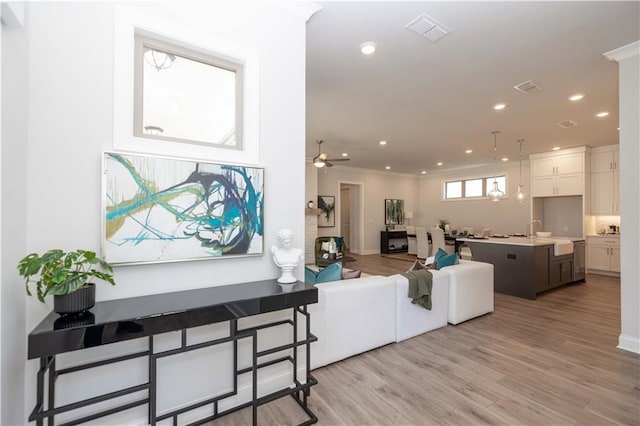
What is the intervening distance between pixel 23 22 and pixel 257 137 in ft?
3.84

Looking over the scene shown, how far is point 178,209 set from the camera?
1683 millimetres

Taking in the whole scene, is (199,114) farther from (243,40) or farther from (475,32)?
(475,32)

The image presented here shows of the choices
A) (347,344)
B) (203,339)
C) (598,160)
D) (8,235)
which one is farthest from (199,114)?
(598,160)

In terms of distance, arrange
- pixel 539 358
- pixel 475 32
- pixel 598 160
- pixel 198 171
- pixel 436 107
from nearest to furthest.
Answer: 1. pixel 198 171
2. pixel 475 32
3. pixel 539 358
4. pixel 436 107
5. pixel 598 160

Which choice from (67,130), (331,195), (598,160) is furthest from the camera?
(331,195)

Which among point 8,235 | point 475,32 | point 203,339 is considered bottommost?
point 203,339

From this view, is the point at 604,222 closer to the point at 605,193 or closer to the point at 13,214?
the point at 605,193

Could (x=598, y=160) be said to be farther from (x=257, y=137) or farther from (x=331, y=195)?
(x=257, y=137)

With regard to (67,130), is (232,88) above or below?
above

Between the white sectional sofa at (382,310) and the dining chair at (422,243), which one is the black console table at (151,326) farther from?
the dining chair at (422,243)

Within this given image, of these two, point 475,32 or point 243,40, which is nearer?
point 243,40

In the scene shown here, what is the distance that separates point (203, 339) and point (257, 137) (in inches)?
53.7

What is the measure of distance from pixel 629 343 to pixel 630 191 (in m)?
1.42

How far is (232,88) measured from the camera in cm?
193
